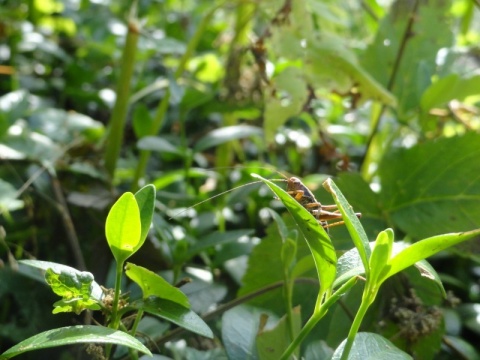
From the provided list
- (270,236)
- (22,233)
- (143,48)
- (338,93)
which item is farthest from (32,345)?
(143,48)

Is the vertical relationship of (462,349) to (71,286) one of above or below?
below

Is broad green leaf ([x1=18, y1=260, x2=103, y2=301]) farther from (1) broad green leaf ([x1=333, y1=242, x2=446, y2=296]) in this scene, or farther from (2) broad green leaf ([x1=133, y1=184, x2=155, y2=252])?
(1) broad green leaf ([x1=333, y1=242, x2=446, y2=296])

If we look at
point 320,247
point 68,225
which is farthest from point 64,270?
point 68,225

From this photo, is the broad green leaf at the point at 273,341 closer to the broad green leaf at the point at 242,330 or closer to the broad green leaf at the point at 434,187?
the broad green leaf at the point at 242,330

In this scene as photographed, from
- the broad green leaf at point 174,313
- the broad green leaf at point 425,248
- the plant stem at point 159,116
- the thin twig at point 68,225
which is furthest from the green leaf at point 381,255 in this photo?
the plant stem at point 159,116

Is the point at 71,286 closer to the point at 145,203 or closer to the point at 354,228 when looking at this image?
the point at 145,203
